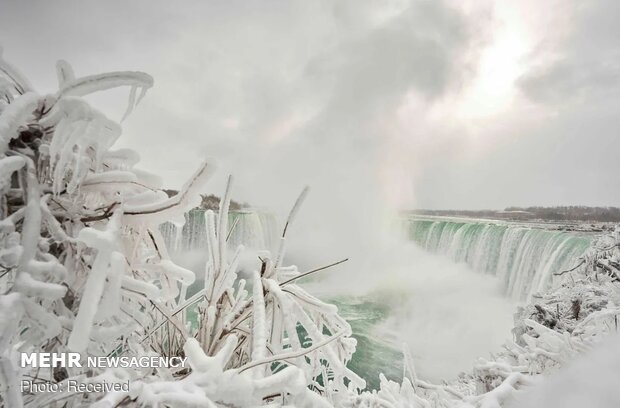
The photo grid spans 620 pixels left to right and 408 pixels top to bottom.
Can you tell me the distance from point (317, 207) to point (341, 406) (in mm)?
30545

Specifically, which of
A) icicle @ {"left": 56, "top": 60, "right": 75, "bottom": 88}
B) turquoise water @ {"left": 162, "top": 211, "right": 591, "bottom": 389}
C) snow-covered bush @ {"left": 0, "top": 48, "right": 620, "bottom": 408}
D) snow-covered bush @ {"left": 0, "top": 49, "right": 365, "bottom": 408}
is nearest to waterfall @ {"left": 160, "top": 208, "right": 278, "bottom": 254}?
turquoise water @ {"left": 162, "top": 211, "right": 591, "bottom": 389}

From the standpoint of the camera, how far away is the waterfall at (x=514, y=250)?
11922 mm

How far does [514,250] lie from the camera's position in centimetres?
1495

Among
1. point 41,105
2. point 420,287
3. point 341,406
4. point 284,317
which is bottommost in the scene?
point 420,287

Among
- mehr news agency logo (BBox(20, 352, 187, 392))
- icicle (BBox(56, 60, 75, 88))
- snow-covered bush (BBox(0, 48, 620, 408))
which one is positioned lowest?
mehr news agency logo (BBox(20, 352, 187, 392))

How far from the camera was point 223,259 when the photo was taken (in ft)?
3.56

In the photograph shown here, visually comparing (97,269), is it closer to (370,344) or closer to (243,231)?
(370,344)

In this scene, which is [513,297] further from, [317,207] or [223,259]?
[317,207]

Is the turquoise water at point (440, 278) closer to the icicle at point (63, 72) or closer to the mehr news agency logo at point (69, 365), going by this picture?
the mehr news agency logo at point (69, 365)

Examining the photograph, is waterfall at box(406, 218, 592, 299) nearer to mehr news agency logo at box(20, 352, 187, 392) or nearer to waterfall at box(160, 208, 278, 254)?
waterfall at box(160, 208, 278, 254)

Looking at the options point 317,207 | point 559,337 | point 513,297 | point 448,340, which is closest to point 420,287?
point 448,340

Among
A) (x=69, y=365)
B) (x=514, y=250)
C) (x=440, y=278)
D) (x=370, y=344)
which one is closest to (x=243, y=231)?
(x=370, y=344)

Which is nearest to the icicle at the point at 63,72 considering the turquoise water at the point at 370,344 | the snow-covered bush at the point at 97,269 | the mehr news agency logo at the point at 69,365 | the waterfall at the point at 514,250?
the snow-covered bush at the point at 97,269

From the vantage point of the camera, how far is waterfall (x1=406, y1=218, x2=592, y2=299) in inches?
469
